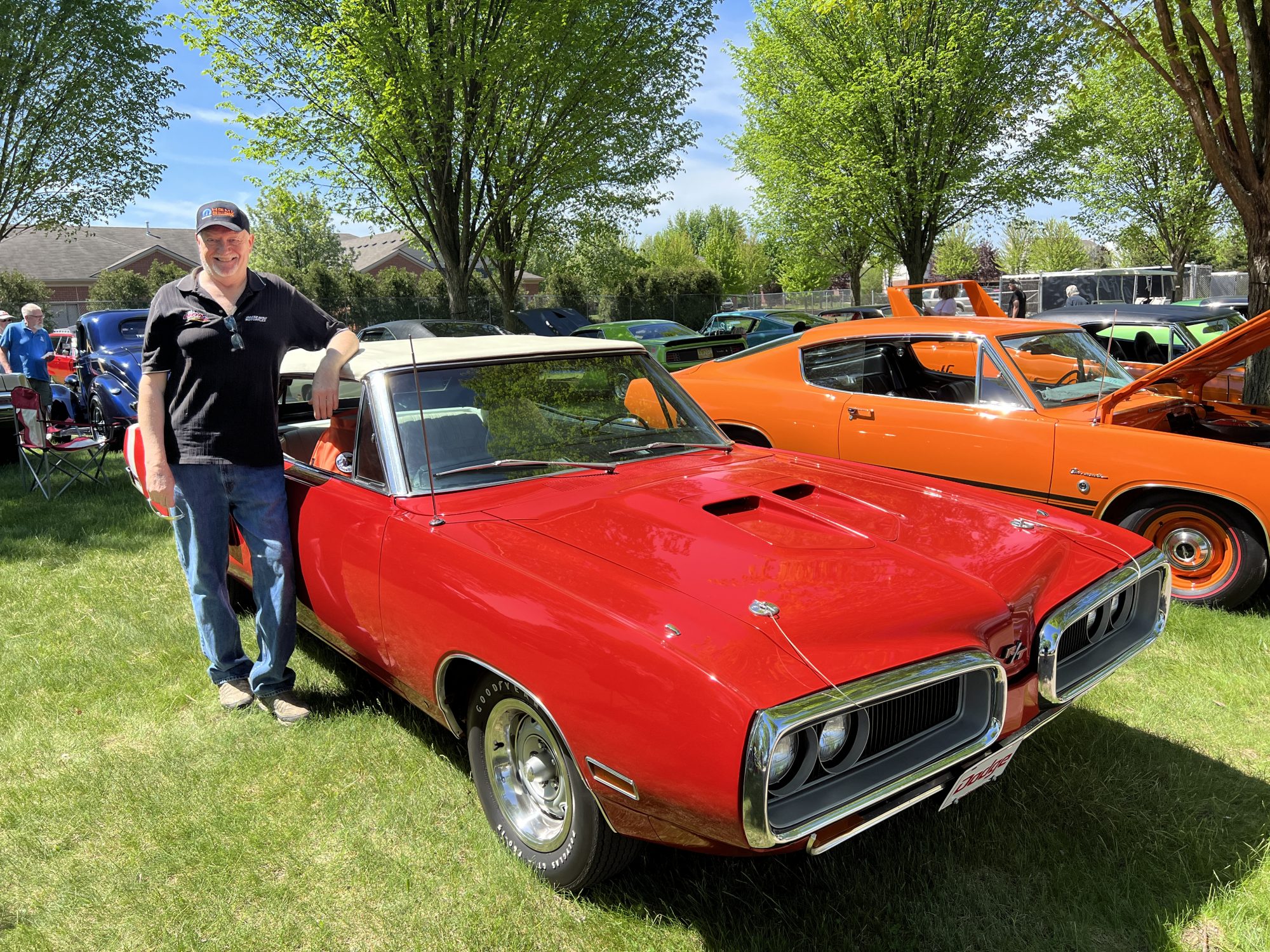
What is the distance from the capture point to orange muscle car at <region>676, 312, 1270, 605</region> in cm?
437

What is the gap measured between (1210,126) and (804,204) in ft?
54.2

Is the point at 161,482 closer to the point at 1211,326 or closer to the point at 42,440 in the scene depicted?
the point at 42,440

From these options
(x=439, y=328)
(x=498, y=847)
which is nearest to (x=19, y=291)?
(x=439, y=328)

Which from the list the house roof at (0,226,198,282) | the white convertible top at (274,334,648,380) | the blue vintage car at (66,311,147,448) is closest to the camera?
the white convertible top at (274,334,648,380)

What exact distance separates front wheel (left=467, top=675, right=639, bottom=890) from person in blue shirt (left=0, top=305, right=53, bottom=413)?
8947 millimetres

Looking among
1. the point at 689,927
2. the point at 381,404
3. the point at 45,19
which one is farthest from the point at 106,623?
the point at 45,19

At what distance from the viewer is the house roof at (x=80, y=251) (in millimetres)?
41281

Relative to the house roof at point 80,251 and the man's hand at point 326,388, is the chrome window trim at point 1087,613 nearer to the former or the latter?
the man's hand at point 326,388

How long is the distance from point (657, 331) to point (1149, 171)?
17142 mm

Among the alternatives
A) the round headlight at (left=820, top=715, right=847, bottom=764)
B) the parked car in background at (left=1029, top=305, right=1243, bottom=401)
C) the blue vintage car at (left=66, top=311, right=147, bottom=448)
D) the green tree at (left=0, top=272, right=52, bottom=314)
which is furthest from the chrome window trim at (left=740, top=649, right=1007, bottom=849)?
the green tree at (left=0, top=272, right=52, bottom=314)

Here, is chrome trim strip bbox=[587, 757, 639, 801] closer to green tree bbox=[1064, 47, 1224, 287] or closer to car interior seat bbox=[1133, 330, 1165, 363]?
car interior seat bbox=[1133, 330, 1165, 363]

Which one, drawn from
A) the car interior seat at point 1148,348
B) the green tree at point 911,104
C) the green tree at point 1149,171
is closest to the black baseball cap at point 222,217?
the car interior seat at point 1148,348

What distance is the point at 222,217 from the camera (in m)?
3.27

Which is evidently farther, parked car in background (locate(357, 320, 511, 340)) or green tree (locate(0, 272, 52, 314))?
green tree (locate(0, 272, 52, 314))
